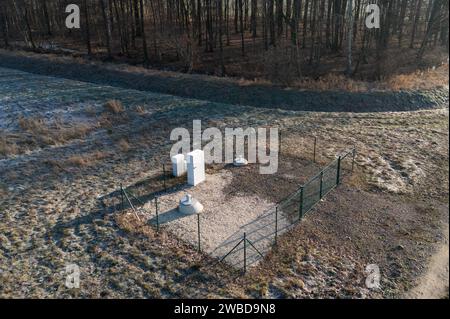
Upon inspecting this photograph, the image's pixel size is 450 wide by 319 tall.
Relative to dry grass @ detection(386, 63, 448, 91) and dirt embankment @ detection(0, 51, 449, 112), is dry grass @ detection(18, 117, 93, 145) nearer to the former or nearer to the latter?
dirt embankment @ detection(0, 51, 449, 112)

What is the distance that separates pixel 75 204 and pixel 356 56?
25338 mm

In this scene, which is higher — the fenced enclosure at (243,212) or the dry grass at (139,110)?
the dry grass at (139,110)

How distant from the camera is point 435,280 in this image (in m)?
10.4

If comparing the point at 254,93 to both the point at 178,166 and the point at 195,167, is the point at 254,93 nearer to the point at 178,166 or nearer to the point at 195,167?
the point at 178,166

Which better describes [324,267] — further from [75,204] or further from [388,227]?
[75,204]

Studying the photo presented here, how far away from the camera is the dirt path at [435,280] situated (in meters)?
9.94

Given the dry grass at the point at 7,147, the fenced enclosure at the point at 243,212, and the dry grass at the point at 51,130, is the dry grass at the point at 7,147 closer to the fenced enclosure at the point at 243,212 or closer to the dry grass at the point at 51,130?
the dry grass at the point at 51,130

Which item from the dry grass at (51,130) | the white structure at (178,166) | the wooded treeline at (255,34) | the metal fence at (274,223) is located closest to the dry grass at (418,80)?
the wooded treeline at (255,34)

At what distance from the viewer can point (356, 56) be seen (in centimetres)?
3231

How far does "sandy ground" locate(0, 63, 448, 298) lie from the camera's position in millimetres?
10398

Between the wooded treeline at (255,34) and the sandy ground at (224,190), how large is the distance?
7.59 m

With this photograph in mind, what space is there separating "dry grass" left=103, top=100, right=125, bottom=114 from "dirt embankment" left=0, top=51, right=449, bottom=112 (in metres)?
4.10

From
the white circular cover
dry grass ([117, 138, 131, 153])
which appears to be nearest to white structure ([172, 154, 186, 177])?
the white circular cover

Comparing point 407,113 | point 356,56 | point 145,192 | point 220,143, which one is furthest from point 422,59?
point 145,192
